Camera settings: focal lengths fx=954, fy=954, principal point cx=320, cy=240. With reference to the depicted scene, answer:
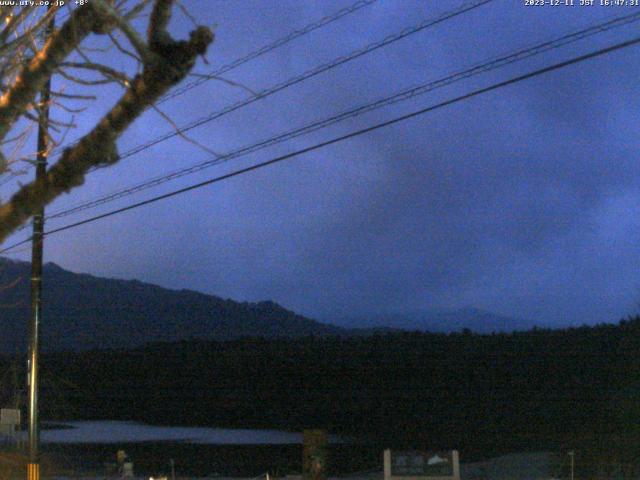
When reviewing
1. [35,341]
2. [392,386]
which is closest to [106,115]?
[35,341]

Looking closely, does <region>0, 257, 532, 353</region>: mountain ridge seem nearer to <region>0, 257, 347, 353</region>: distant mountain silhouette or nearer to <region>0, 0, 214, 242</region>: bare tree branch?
<region>0, 257, 347, 353</region>: distant mountain silhouette

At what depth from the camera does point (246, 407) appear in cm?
6475

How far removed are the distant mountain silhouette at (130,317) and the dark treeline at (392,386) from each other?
6.13 meters

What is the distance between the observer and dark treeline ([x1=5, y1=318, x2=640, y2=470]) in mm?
48156

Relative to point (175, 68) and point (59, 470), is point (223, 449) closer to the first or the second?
point (59, 470)

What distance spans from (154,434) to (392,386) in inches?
885

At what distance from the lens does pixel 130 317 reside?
9512 cm

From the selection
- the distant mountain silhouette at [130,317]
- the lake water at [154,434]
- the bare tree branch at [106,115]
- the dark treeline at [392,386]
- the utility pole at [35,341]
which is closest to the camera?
the bare tree branch at [106,115]

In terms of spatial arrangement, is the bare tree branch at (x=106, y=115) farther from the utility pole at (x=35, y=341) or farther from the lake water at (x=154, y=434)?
the lake water at (x=154, y=434)

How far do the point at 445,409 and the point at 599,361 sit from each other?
9.58 meters

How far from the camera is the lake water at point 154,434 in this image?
45.2 metres

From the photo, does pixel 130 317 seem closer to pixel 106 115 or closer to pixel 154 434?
pixel 154 434

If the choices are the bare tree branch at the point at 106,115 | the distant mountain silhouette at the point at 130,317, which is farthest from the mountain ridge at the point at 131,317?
the bare tree branch at the point at 106,115

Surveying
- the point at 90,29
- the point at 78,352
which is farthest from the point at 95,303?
A: the point at 90,29
